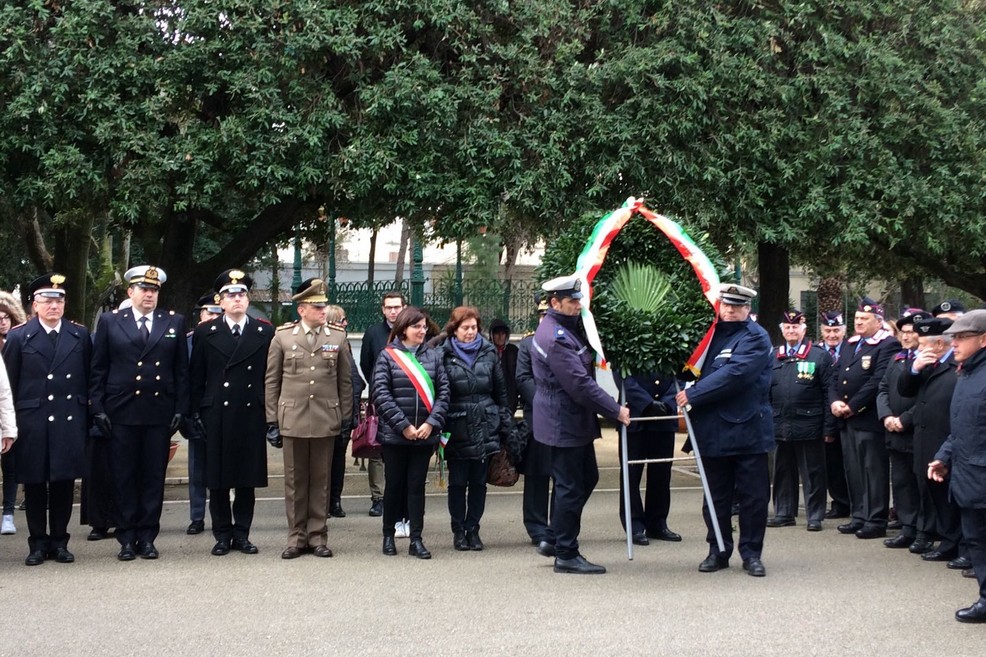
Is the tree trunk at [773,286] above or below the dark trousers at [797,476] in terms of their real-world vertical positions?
above

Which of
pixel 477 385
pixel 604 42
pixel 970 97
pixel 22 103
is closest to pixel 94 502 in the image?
pixel 477 385

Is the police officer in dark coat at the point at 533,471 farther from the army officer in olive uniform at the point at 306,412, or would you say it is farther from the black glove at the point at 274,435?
the black glove at the point at 274,435

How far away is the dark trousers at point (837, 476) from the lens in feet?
36.4

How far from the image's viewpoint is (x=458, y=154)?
1284 centimetres

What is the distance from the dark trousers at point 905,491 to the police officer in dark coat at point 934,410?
0.33 meters

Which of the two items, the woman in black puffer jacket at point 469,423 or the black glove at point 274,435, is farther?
→ the woman in black puffer jacket at point 469,423

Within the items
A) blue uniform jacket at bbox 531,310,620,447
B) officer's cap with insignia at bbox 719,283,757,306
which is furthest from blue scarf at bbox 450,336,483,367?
officer's cap with insignia at bbox 719,283,757,306

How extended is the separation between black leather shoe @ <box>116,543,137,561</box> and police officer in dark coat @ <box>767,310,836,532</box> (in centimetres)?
551

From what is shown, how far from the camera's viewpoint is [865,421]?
10258 millimetres

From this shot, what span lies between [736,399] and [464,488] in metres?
2.37

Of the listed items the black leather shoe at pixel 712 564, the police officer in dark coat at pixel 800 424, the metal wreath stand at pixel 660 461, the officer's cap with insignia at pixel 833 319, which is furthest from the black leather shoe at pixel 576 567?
the officer's cap with insignia at pixel 833 319

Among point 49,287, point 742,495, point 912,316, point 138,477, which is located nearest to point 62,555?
point 138,477

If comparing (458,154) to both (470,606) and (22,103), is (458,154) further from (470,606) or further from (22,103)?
(470,606)

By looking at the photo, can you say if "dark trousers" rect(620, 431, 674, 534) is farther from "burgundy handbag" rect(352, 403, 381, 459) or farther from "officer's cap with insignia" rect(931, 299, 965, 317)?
"officer's cap with insignia" rect(931, 299, 965, 317)
